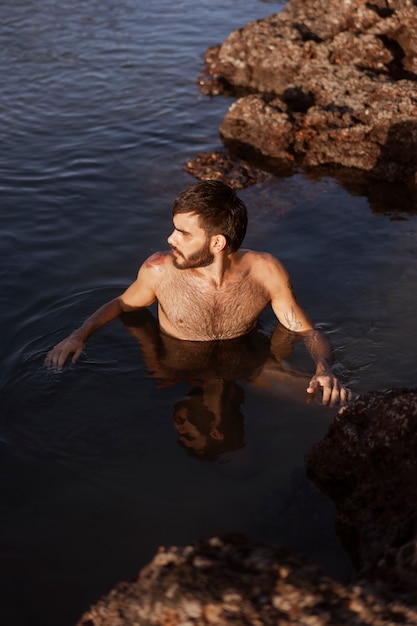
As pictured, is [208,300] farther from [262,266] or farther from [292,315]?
[292,315]

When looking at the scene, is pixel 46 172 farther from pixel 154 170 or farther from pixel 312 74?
pixel 312 74

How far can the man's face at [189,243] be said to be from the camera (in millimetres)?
5398

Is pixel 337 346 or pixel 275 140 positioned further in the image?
pixel 275 140

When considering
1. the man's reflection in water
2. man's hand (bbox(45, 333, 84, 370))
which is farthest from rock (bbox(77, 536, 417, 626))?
man's hand (bbox(45, 333, 84, 370))

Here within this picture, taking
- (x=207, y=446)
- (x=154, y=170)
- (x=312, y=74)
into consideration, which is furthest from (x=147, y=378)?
(x=312, y=74)

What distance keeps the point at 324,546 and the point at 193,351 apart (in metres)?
2.21

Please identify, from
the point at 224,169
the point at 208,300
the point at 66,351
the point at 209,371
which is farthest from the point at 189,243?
the point at 224,169

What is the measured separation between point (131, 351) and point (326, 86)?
5.89 metres

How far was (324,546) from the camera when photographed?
4320mm

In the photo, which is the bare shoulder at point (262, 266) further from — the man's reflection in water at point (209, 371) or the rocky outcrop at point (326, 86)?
the rocky outcrop at point (326, 86)

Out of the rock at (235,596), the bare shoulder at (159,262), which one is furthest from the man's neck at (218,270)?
the rock at (235,596)

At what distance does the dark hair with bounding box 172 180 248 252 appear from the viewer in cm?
535

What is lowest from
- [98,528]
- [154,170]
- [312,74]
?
[98,528]

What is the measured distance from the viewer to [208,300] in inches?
230
